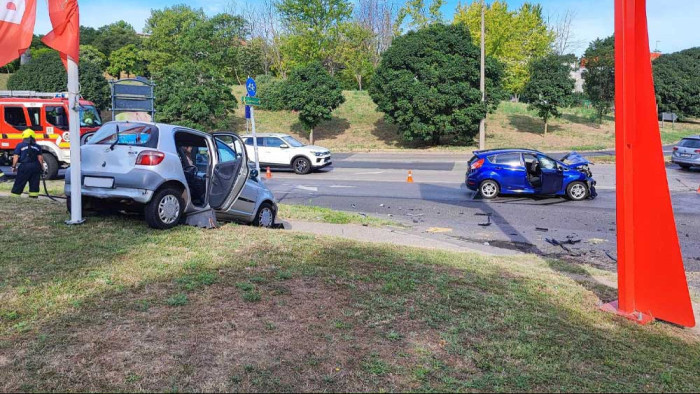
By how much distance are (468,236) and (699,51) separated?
7103cm

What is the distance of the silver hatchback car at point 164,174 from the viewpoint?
771cm

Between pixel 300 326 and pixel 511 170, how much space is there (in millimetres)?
12496

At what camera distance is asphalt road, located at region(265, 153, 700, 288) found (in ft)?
34.0

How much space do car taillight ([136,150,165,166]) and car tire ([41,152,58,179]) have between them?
462 inches

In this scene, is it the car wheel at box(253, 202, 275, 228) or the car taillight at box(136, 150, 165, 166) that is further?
the car wheel at box(253, 202, 275, 228)

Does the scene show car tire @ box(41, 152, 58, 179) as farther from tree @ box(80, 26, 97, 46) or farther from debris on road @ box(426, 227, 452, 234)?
tree @ box(80, 26, 97, 46)

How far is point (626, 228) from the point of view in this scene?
5.38 m

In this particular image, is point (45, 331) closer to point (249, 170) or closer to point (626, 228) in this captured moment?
point (626, 228)

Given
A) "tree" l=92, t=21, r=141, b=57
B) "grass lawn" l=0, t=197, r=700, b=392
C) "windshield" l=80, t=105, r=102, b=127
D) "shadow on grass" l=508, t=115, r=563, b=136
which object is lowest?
"grass lawn" l=0, t=197, r=700, b=392

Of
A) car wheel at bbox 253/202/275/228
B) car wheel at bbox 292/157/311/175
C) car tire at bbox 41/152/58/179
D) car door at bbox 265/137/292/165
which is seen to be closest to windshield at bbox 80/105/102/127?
car tire at bbox 41/152/58/179

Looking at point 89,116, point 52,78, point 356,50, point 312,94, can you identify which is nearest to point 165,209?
point 89,116

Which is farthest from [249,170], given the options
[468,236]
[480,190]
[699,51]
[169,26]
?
[699,51]

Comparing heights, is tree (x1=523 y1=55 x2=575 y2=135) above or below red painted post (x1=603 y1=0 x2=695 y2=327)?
above

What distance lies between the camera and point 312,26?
50625 millimetres
